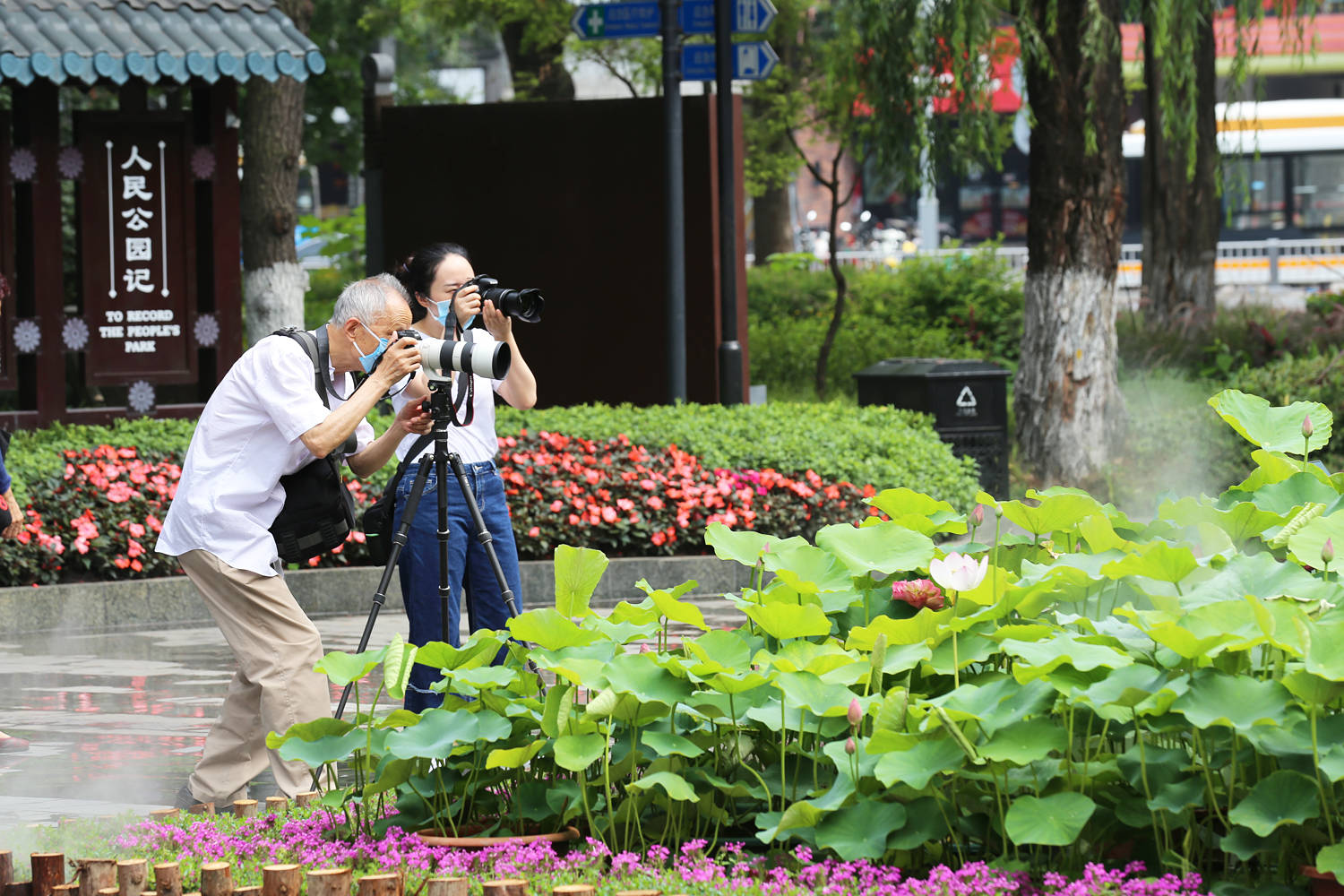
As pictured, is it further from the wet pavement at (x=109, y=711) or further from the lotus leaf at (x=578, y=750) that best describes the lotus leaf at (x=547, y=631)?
the wet pavement at (x=109, y=711)

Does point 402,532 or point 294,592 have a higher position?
point 402,532

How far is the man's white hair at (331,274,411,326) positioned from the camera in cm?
510

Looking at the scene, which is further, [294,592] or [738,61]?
[738,61]

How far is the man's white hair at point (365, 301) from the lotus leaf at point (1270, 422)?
2.37 m

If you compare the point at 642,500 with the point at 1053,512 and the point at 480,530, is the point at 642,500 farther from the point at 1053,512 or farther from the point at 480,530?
the point at 1053,512

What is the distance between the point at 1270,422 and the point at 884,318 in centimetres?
1721

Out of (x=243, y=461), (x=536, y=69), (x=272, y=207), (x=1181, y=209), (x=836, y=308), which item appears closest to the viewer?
(x=243, y=461)

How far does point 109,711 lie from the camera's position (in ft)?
23.2

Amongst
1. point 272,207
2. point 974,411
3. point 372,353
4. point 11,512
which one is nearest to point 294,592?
point 11,512

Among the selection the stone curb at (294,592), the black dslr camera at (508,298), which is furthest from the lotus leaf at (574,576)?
the stone curb at (294,592)

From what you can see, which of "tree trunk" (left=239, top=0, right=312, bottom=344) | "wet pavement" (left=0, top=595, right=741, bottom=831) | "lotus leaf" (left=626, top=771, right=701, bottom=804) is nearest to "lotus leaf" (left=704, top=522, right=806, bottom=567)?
"lotus leaf" (left=626, top=771, right=701, bottom=804)

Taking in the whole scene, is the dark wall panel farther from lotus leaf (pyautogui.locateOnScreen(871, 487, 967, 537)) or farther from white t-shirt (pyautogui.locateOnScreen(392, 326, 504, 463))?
lotus leaf (pyautogui.locateOnScreen(871, 487, 967, 537))

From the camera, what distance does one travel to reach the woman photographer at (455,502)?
223 inches

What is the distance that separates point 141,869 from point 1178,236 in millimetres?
17416
